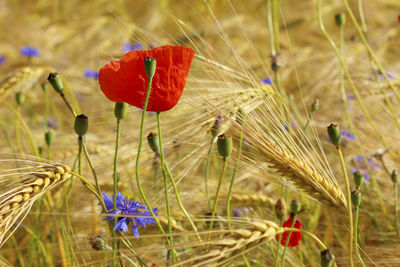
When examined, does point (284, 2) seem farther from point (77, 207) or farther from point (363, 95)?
point (77, 207)

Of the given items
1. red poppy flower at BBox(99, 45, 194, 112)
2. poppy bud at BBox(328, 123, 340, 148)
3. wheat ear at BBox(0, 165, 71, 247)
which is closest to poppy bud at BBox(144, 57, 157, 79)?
red poppy flower at BBox(99, 45, 194, 112)

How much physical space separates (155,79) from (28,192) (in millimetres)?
262

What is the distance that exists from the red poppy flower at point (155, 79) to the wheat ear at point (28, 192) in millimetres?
151

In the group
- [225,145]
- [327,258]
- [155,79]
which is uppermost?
[155,79]

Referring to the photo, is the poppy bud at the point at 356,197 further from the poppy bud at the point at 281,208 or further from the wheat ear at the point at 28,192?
the wheat ear at the point at 28,192

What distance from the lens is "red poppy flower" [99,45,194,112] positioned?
86 cm

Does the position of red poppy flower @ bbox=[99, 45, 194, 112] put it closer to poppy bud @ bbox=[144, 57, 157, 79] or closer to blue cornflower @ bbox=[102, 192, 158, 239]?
poppy bud @ bbox=[144, 57, 157, 79]

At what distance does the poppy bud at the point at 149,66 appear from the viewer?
2.68 ft

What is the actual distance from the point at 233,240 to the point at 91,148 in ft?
2.73

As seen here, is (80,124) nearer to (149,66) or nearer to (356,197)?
(149,66)

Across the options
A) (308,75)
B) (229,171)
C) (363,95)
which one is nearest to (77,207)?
(229,171)

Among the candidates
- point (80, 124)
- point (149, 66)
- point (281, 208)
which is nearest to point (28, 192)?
point (80, 124)

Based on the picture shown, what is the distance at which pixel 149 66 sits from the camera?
2.69 feet

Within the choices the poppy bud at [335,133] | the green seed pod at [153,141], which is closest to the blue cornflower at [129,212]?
the green seed pod at [153,141]
